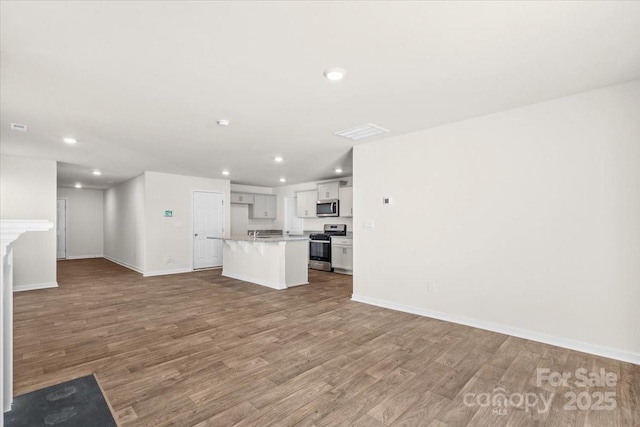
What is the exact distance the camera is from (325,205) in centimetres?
789

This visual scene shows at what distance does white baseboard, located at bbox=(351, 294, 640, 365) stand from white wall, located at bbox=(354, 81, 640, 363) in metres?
0.01

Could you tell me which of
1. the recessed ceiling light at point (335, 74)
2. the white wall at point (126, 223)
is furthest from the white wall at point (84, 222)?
the recessed ceiling light at point (335, 74)

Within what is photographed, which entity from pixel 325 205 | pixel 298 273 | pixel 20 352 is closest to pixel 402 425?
pixel 20 352

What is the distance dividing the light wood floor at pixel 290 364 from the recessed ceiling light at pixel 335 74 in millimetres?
2413

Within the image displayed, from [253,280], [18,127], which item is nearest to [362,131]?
[253,280]

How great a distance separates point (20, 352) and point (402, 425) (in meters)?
3.51

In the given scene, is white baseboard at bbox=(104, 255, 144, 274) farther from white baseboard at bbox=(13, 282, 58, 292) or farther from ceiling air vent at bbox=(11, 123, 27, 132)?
ceiling air vent at bbox=(11, 123, 27, 132)

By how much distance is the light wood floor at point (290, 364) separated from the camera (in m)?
1.98

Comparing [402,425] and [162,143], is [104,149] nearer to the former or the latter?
[162,143]

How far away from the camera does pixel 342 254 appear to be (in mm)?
7398

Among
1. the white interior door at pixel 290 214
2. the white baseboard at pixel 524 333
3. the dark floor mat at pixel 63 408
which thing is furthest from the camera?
the white interior door at pixel 290 214

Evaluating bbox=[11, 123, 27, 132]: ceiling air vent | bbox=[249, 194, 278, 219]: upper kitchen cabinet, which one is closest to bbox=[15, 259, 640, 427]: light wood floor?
bbox=[11, 123, 27, 132]: ceiling air vent

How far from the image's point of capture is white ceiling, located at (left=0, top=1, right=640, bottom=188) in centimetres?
179

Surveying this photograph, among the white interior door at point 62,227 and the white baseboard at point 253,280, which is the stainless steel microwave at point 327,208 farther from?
the white interior door at point 62,227
